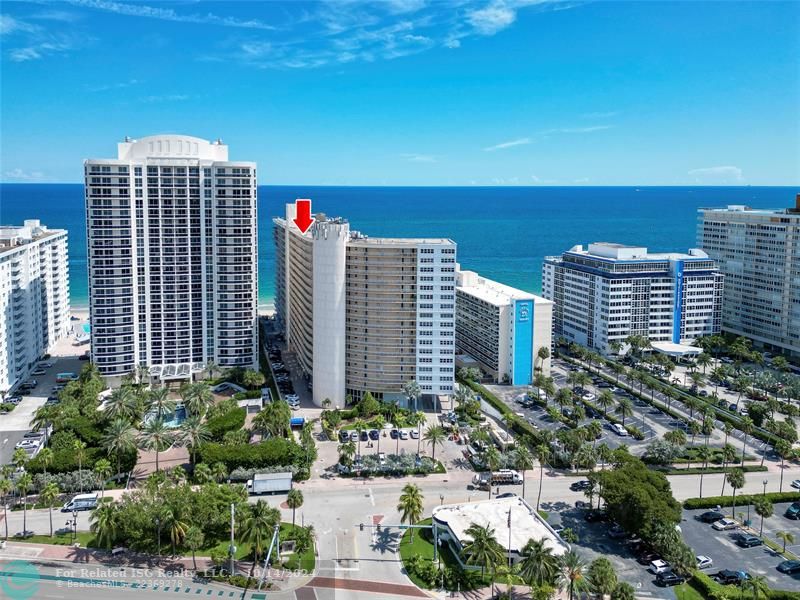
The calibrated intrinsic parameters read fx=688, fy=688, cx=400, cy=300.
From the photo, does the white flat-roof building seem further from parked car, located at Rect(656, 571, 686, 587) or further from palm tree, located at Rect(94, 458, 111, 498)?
palm tree, located at Rect(94, 458, 111, 498)

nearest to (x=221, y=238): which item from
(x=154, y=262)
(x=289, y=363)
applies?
(x=154, y=262)

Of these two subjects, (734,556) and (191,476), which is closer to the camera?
(734,556)

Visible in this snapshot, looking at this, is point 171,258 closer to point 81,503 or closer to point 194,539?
point 81,503

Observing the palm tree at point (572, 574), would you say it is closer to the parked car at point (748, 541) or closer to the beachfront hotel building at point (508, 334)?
the parked car at point (748, 541)

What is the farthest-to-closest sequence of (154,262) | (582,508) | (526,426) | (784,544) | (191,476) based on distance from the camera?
(154,262) < (526,426) < (191,476) < (582,508) < (784,544)

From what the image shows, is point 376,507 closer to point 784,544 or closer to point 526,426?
point 526,426

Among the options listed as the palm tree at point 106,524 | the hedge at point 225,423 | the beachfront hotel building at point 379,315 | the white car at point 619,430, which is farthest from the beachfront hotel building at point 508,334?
the palm tree at point 106,524

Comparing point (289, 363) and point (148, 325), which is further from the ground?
point (148, 325)

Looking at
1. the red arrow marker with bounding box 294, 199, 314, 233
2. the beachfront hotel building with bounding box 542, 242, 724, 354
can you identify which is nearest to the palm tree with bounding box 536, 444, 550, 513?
the beachfront hotel building with bounding box 542, 242, 724, 354
